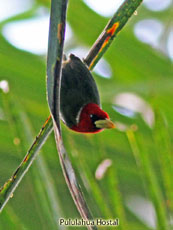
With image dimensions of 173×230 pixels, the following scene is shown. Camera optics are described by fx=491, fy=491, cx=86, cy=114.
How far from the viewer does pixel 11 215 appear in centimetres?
76

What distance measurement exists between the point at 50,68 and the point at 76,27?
107 centimetres

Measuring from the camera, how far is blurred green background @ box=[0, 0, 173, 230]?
86cm

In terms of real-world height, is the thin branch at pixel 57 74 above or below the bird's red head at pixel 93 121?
above

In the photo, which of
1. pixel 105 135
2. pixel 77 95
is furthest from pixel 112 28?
pixel 105 135

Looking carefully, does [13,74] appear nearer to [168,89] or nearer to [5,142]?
[5,142]

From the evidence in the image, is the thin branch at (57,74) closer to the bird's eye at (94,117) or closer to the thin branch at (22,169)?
the thin branch at (22,169)

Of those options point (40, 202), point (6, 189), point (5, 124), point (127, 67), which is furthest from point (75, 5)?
point (6, 189)

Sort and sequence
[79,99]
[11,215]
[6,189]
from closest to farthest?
1. [6,189]
2. [79,99]
3. [11,215]

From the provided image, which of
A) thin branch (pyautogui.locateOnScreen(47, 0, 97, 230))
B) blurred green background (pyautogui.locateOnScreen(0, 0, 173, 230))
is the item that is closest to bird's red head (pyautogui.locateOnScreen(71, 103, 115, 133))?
blurred green background (pyautogui.locateOnScreen(0, 0, 173, 230))

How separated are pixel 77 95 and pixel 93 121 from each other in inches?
5.3

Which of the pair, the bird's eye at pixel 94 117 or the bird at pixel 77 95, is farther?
the bird's eye at pixel 94 117

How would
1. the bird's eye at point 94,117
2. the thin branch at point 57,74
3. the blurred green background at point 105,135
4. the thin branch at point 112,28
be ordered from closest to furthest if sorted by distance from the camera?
the thin branch at point 57,74 → the thin branch at point 112,28 → the bird's eye at point 94,117 → the blurred green background at point 105,135

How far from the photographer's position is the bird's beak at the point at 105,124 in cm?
72

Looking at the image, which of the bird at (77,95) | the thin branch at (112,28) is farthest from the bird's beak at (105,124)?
the thin branch at (112,28)
